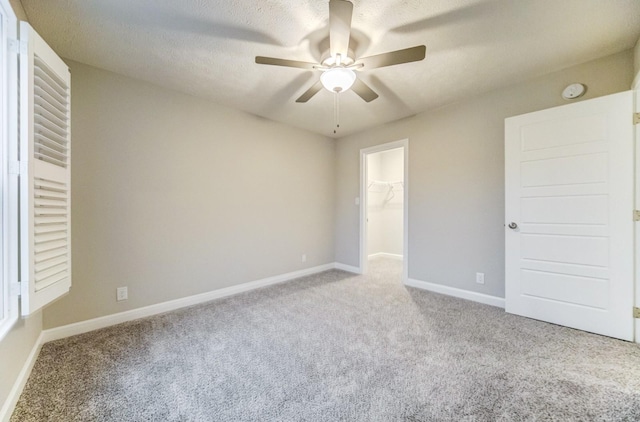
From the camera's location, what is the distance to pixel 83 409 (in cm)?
141

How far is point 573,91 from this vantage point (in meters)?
2.39

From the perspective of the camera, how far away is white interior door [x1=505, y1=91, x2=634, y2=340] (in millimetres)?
2117

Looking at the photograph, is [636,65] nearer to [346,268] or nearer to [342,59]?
[342,59]

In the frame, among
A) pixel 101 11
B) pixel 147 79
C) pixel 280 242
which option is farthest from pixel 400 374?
pixel 147 79

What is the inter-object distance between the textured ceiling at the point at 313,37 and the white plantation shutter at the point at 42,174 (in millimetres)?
526

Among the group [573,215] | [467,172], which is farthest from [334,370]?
[467,172]

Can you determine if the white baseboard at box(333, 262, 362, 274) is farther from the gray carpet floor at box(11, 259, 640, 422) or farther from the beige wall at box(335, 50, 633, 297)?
the gray carpet floor at box(11, 259, 640, 422)

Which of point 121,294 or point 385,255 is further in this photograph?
point 385,255

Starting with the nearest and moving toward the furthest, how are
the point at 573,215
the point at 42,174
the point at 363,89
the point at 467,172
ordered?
the point at 42,174 → the point at 363,89 → the point at 573,215 → the point at 467,172

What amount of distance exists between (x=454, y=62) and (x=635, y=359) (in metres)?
2.68

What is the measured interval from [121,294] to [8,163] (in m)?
1.60

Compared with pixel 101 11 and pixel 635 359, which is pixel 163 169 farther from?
pixel 635 359

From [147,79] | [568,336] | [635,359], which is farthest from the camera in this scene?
[147,79]

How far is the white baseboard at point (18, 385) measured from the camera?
1.31 metres
